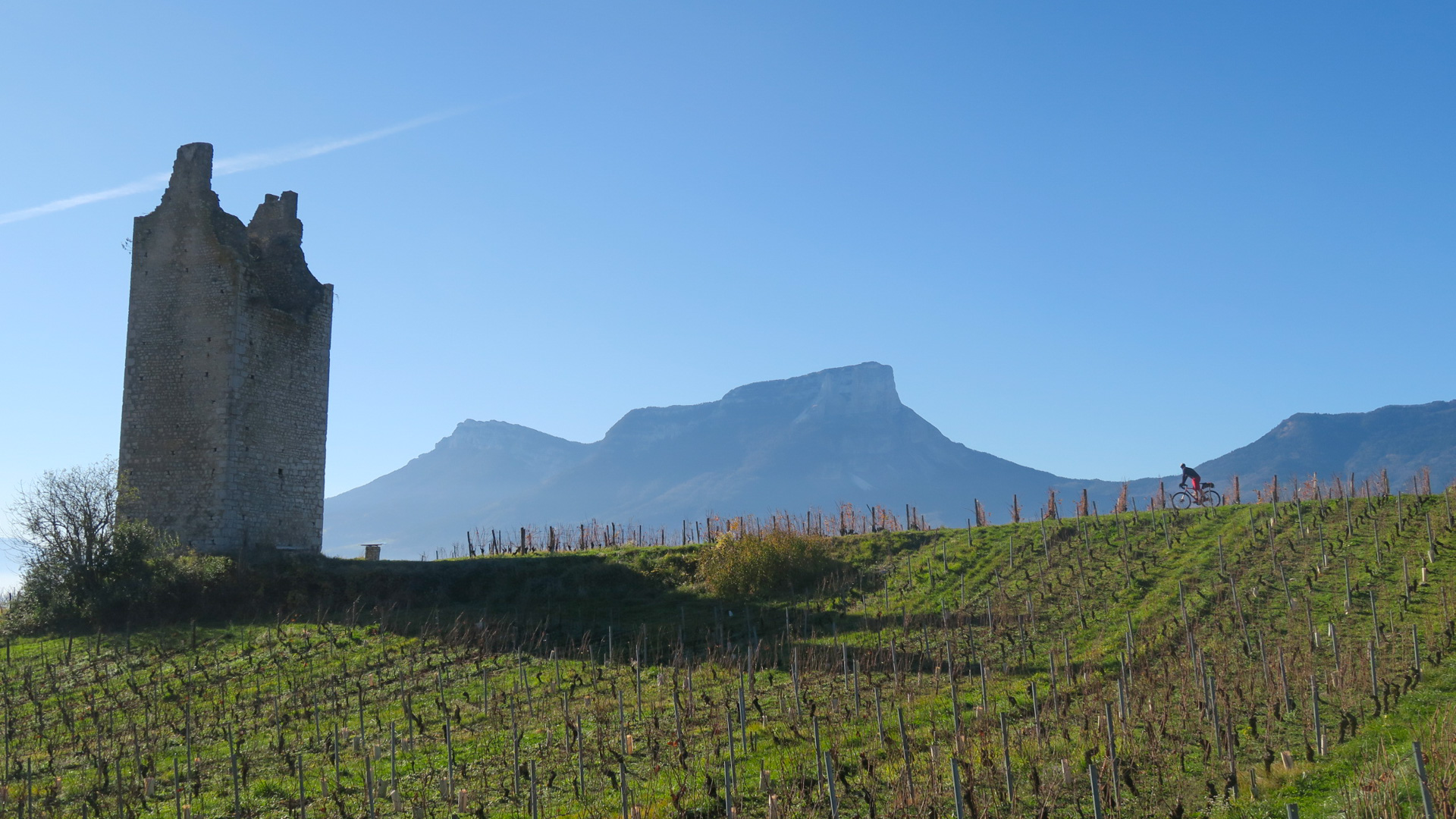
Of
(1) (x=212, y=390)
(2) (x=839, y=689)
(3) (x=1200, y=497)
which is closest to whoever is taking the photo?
(2) (x=839, y=689)

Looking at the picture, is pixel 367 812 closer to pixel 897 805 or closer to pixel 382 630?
pixel 897 805

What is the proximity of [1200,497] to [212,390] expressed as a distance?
3055cm

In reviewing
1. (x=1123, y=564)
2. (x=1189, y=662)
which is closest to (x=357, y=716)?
(x=1189, y=662)

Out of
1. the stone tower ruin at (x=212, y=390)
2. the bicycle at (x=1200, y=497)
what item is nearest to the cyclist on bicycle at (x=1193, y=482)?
the bicycle at (x=1200, y=497)

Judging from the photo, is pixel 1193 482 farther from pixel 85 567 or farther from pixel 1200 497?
pixel 85 567

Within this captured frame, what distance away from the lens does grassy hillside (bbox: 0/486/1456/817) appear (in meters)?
12.2

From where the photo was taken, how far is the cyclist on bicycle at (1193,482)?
3283 cm

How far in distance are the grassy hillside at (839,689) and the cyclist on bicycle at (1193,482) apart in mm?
3029

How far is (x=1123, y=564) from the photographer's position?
26156 mm

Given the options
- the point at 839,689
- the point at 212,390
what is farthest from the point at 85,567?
the point at 839,689

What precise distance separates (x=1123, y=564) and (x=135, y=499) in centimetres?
2859

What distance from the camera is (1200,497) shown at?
32.7 meters

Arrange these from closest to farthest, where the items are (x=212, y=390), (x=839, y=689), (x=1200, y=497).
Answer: (x=839, y=689) < (x=212, y=390) < (x=1200, y=497)

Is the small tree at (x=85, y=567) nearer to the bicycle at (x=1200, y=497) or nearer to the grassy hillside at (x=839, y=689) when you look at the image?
the grassy hillside at (x=839, y=689)
